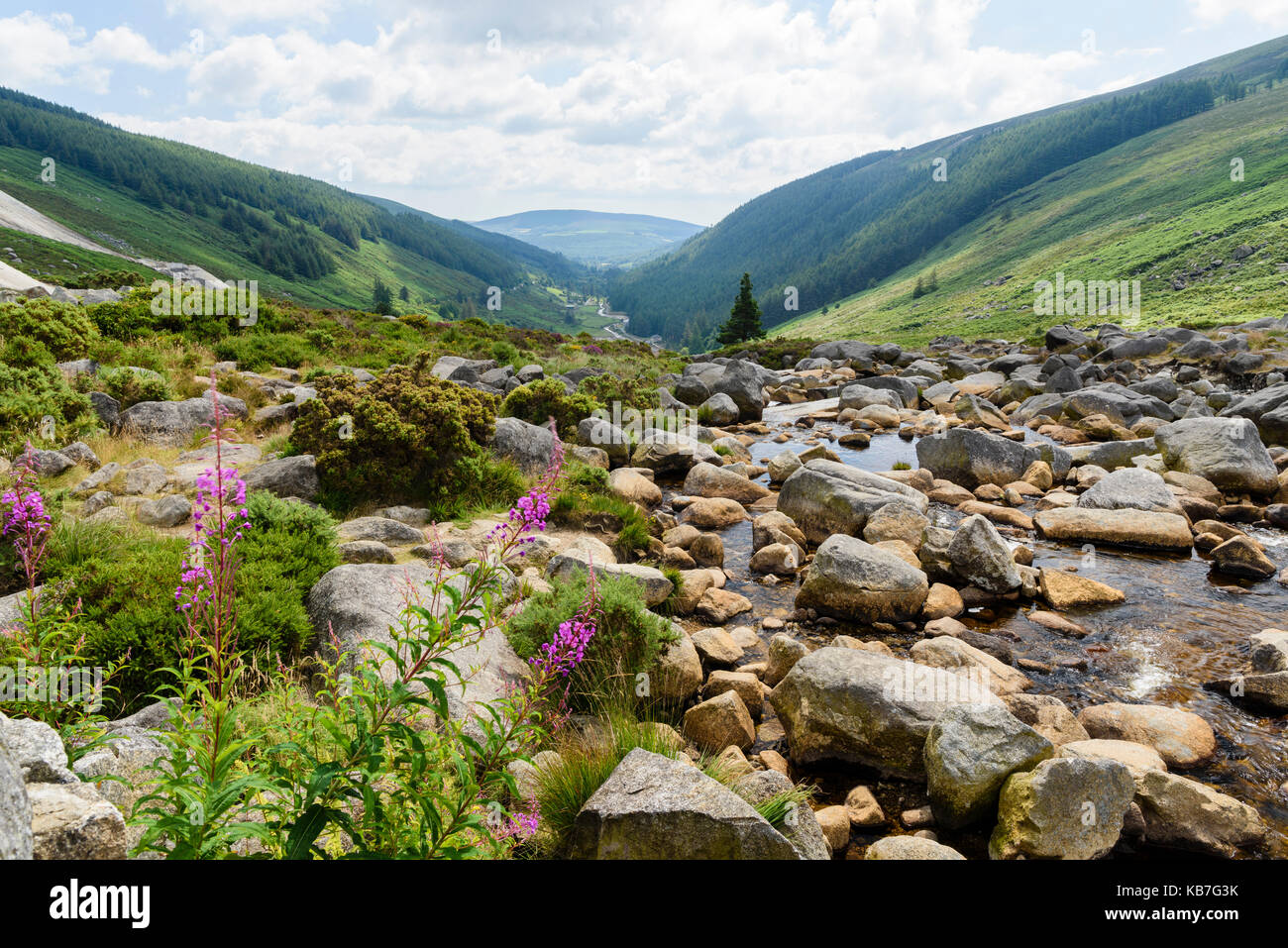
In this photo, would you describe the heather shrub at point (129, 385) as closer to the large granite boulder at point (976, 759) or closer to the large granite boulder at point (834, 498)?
the large granite boulder at point (834, 498)

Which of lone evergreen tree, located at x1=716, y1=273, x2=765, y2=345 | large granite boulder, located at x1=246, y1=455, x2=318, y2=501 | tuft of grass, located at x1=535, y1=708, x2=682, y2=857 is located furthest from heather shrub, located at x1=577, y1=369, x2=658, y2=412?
lone evergreen tree, located at x1=716, y1=273, x2=765, y2=345

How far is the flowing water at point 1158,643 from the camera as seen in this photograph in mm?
6395

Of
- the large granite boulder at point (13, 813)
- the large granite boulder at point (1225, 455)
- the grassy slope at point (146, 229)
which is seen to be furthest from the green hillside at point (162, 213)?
the large granite boulder at point (13, 813)

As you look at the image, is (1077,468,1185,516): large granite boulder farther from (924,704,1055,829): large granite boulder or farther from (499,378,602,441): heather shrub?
(499,378,602,441): heather shrub

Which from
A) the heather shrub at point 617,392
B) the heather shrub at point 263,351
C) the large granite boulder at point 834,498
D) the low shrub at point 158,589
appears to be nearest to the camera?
the low shrub at point 158,589

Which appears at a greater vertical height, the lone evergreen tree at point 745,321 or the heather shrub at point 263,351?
the lone evergreen tree at point 745,321

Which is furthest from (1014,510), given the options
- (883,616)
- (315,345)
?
(315,345)

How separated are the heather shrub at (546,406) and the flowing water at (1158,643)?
705 cm

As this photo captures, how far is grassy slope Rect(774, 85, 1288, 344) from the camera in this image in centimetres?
6378

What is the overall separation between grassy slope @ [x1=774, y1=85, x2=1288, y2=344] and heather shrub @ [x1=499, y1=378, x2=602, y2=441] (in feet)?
180

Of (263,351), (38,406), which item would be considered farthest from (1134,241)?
(38,406)

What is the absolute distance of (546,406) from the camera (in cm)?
1845

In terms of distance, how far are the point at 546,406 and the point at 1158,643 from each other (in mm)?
14647
